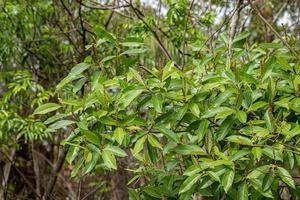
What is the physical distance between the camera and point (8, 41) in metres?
4.18

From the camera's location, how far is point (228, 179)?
1821mm

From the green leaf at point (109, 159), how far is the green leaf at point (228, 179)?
0.42 metres

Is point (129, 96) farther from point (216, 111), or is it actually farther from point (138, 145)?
point (216, 111)

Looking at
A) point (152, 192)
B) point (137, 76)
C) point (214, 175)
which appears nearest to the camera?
point (214, 175)

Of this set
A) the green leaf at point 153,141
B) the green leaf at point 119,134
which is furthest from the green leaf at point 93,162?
the green leaf at point 153,141

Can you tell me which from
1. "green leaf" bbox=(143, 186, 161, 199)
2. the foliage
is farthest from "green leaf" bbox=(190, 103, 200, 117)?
"green leaf" bbox=(143, 186, 161, 199)

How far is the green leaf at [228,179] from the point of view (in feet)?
5.95

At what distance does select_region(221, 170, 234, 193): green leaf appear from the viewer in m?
1.81

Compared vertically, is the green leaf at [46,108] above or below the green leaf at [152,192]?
above

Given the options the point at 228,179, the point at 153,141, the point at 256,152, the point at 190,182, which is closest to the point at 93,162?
the point at 153,141

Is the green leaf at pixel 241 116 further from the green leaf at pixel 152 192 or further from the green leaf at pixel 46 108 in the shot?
the green leaf at pixel 46 108

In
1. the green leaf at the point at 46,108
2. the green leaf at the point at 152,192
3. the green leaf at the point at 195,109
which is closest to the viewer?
the green leaf at the point at 195,109

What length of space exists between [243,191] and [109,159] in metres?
0.55

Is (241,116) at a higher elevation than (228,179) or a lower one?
higher
